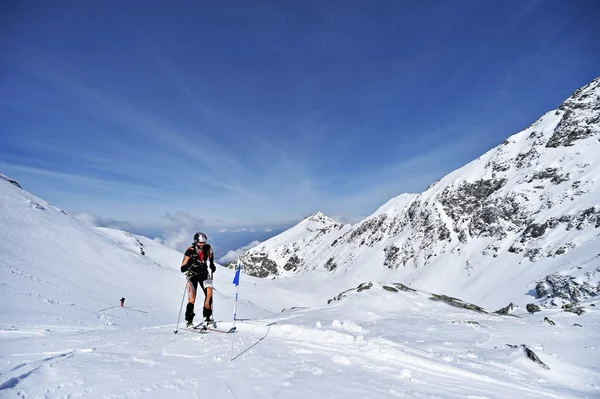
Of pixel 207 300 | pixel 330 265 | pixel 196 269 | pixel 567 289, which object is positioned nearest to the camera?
pixel 207 300

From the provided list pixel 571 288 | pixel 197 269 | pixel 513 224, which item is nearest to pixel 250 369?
pixel 197 269

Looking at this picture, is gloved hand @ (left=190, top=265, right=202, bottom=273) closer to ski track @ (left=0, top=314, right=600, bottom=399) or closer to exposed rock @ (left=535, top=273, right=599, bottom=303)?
ski track @ (left=0, top=314, right=600, bottom=399)

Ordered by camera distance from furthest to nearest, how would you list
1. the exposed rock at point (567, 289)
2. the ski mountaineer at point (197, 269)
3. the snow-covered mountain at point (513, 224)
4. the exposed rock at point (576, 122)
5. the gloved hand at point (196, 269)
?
the exposed rock at point (576, 122)
the snow-covered mountain at point (513, 224)
the exposed rock at point (567, 289)
the gloved hand at point (196, 269)
the ski mountaineer at point (197, 269)

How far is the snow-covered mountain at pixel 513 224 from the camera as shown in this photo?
6725 centimetres

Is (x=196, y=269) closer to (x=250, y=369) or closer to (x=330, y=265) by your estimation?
(x=250, y=369)

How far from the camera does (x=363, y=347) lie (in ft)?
30.9

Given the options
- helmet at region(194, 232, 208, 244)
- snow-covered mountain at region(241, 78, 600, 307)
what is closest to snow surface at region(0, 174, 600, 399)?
helmet at region(194, 232, 208, 244)

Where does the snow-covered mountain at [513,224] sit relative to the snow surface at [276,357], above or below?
above

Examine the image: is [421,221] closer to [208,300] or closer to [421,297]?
[421,297]

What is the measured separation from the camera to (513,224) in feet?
297

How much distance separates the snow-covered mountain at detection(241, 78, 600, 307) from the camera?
67250mm

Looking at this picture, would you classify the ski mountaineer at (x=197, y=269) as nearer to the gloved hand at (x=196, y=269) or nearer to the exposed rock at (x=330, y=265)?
the gloved hand at (x=196, y=269)

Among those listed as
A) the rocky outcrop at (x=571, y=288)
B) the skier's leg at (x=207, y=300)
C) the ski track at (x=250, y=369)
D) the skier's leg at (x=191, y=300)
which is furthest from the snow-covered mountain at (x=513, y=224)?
the skier's leg at (x=191, y=300)

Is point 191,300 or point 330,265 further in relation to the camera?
point 330,265
